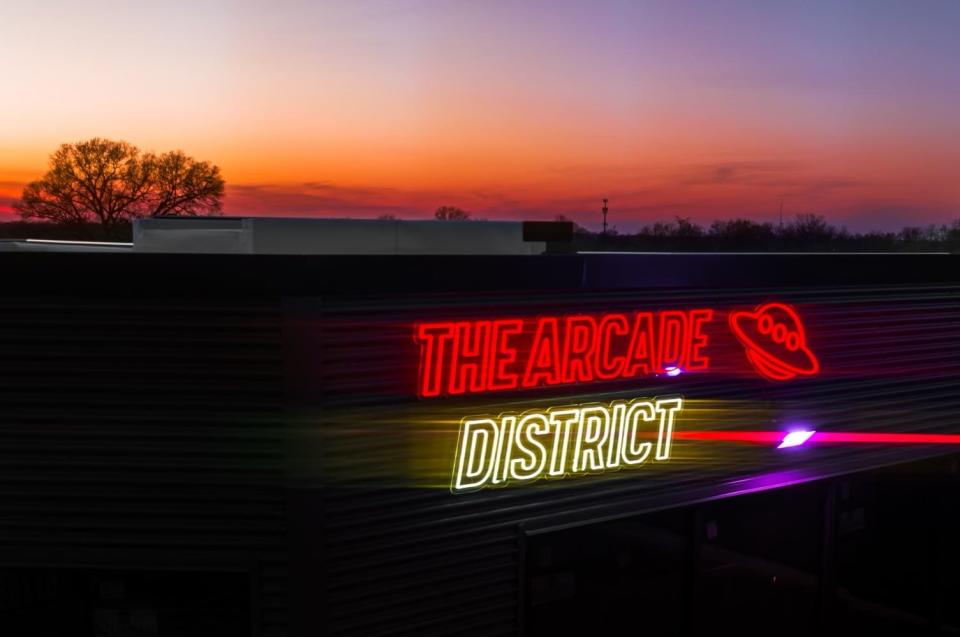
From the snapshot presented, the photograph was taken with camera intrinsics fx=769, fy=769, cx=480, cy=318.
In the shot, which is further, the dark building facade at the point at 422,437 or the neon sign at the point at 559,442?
the neon sign at the point at 559,442

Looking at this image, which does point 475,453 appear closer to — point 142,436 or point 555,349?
point 555,349

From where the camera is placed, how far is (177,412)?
680cm

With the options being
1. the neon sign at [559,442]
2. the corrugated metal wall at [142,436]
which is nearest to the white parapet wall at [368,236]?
the neon sign at [559,442]

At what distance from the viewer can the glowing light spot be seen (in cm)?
949

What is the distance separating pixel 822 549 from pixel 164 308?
8720 mm

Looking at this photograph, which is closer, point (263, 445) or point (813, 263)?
point (263, 445)

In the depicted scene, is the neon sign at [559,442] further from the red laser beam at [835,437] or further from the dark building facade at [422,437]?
the red laser beam at [835,437]

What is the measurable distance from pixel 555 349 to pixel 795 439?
373 cm

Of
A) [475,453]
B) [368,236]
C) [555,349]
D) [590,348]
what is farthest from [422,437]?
[368,236]

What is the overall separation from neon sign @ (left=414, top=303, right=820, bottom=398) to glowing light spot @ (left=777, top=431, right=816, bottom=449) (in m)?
0.73

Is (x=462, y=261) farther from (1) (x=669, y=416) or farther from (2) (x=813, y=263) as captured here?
(2) (x=813, y=263)

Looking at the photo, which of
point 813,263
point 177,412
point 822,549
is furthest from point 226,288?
point 822,549

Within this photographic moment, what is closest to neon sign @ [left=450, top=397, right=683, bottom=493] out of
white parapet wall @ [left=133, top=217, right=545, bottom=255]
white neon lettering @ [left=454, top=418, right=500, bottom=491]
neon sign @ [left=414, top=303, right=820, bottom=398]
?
white neon lettering @ [left=454, top=418, right=500, bottom=491]

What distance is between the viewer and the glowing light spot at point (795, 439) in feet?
31.1
